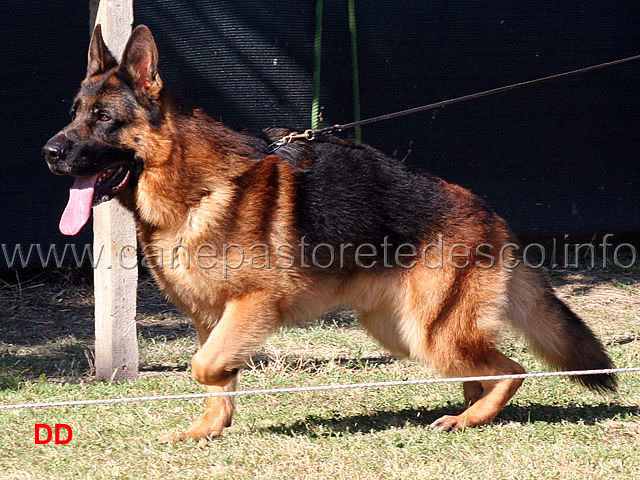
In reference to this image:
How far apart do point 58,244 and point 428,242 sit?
3.95 m

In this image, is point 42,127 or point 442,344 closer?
point 442,344

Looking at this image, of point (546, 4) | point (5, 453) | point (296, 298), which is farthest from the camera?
point (546, 4)

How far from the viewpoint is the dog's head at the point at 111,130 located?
385 centimetres

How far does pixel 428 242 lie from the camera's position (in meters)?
4.32

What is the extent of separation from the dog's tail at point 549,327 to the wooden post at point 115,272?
2296 mm

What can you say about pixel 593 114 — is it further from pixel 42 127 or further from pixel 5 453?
pixel 5 453

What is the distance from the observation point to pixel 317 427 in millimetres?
4371

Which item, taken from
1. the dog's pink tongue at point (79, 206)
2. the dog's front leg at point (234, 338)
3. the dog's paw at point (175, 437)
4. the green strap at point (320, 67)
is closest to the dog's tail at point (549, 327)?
the dog's front leg at point (234, 338)

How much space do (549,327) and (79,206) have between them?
2567mm

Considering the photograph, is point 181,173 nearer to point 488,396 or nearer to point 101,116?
point 101,116

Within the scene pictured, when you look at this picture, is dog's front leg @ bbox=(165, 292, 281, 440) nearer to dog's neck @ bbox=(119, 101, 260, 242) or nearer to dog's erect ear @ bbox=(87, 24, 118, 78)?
dog's neck @ bbox=(119, 101, 260, 242)

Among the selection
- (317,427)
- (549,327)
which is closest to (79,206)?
(317,427)

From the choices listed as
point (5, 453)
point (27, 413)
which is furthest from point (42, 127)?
point (5, 453)

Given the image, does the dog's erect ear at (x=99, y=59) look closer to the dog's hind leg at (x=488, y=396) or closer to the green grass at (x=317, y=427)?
the green grass at (x=317, y=427)
